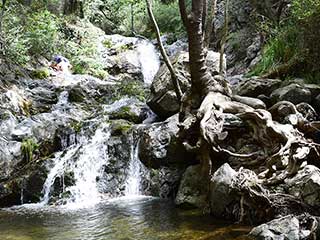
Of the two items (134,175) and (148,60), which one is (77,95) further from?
(148,60)

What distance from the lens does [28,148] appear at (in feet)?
37.3

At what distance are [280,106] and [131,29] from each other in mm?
19405

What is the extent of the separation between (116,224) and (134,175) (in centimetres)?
307

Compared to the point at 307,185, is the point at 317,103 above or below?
above

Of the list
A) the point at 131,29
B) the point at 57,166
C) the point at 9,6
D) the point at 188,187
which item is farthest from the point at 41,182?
the point at 131,29

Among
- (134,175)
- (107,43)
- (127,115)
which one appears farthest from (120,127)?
(107,43)

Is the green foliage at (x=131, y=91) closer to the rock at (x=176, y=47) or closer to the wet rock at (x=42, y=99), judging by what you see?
the wet rock at (x=42, y=99)

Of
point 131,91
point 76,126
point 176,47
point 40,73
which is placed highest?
point 176,47

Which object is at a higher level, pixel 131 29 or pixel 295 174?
pixel 131 29

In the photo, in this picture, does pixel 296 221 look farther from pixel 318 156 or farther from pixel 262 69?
pixel 262 69

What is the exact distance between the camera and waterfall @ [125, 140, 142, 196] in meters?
10.4

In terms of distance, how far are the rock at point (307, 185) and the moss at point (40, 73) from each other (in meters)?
12.3

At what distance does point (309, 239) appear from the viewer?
553cm

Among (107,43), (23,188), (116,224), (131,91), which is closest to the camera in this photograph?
(116,224)
